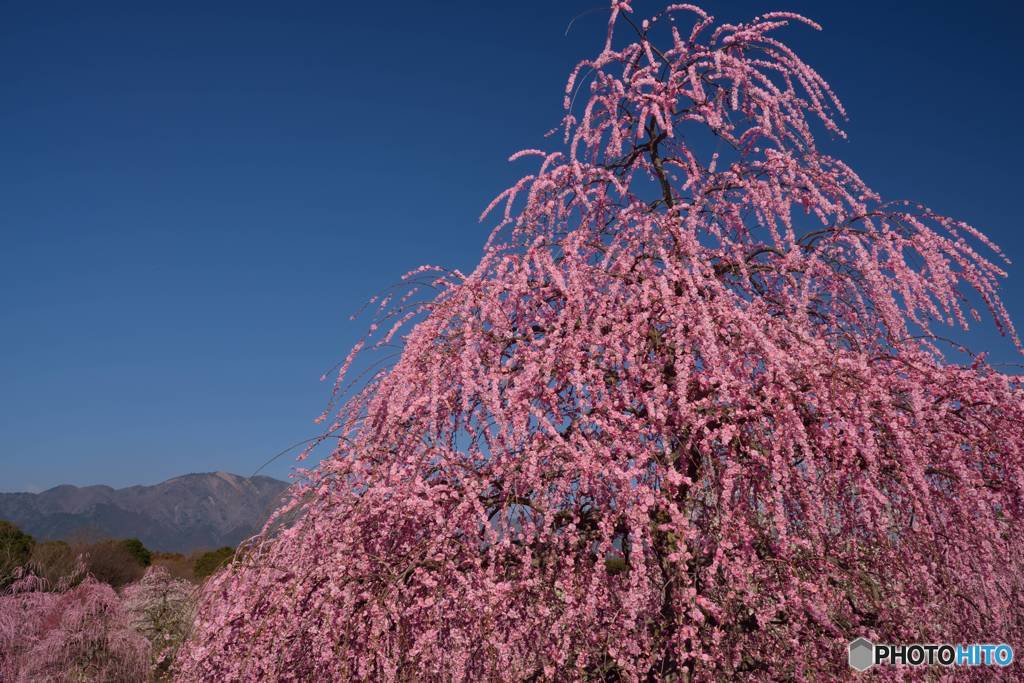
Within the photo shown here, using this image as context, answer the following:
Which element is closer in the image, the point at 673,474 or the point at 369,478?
the point at 673,474

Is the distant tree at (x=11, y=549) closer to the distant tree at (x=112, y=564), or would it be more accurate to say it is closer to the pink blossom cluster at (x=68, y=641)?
the distant tree at (x=112, y=564)

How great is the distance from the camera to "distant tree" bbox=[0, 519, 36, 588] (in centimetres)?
1746

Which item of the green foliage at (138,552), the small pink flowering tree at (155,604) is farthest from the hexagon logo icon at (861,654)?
the green foliage at (138,552)

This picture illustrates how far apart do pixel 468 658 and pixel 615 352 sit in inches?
97.6

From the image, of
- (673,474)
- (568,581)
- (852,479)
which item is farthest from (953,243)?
(568,581)

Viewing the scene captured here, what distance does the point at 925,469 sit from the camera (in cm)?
502

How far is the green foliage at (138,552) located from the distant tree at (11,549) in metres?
5.88

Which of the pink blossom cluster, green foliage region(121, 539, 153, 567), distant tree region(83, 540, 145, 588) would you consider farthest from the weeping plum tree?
green foliage region(121, 539, 153, 567)

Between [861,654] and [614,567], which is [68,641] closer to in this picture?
[614,567]

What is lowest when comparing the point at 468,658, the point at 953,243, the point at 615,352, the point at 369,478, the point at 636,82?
the point at 468,658

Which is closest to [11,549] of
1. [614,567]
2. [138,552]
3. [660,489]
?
[138,552]

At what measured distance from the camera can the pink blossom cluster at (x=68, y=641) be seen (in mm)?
12500

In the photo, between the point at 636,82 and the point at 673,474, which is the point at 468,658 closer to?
the point at 673,474

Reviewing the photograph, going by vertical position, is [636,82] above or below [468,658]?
above
